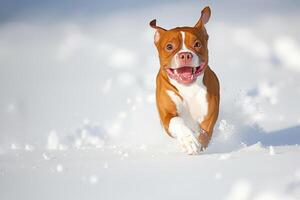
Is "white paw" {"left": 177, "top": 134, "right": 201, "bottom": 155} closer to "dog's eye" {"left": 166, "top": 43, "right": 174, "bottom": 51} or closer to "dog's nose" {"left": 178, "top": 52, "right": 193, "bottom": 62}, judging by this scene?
"dog's nose" {"left": 178, "top": 52, "right": 193, "bottom": 62}

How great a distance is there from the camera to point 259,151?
284 inches

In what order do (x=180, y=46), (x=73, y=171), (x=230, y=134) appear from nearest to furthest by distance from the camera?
(x=73, y=171)
(x=180, y=46)
(x=230, y=134)

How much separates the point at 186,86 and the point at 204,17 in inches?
31.7

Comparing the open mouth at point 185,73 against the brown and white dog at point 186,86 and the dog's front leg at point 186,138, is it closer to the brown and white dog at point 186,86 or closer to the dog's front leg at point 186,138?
the brown and white dog at point 186,86

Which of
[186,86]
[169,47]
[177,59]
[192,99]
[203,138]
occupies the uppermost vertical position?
[169,47]

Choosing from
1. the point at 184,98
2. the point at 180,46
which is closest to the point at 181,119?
the point at 184,98

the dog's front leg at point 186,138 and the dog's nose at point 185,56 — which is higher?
the dog's nose at point 185,56

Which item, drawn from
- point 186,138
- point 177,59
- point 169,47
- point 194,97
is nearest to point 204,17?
point 169,47

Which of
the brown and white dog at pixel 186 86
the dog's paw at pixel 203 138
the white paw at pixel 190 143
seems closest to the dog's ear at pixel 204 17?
the brown and white dog at pixel 186 86

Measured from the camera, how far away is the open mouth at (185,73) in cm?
717

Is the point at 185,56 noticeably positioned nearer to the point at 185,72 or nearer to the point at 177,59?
the point at 177,59

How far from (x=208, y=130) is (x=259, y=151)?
0.54 meters

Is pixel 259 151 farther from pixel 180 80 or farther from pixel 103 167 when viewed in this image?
pixel 103 167

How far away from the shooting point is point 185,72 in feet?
23.5
